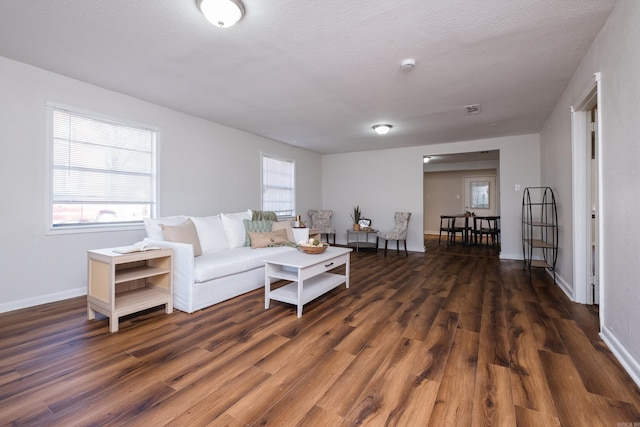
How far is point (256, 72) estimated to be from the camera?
291cm

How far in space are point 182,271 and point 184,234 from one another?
1.79ft

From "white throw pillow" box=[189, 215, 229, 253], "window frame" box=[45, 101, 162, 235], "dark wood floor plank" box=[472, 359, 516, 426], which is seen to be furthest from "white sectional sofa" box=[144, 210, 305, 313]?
A: "dark wood floor plank" box=[472, 359, 516, 426]

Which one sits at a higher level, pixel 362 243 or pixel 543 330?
pixel 362 243

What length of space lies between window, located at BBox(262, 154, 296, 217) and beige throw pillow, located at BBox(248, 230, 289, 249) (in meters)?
1.68

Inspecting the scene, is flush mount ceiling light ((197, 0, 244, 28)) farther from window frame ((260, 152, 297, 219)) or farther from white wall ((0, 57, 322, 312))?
window frame ((260, 152, 297, 219))

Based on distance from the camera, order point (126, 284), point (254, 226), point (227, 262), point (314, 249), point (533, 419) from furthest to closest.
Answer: point (254, 226) < point (314, 249) < point (227, 262) < point (126, 284) < point (533, 419)

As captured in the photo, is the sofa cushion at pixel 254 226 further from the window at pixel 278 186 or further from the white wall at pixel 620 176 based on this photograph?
the white wall at pixel 620 176

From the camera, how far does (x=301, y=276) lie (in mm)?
2670

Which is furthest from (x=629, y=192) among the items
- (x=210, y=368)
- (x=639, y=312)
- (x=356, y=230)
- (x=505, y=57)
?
(x=356, y=230)

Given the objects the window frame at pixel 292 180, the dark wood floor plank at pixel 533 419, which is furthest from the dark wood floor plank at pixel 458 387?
the window frame at pixel 292 180

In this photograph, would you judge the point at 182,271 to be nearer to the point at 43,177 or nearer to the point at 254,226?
the point at 254,226

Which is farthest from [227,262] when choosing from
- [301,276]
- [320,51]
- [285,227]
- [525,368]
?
[525,368]

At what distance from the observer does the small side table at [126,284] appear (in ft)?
7.81

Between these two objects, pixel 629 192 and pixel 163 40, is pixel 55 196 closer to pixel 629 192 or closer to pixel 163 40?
pixel 163 40
